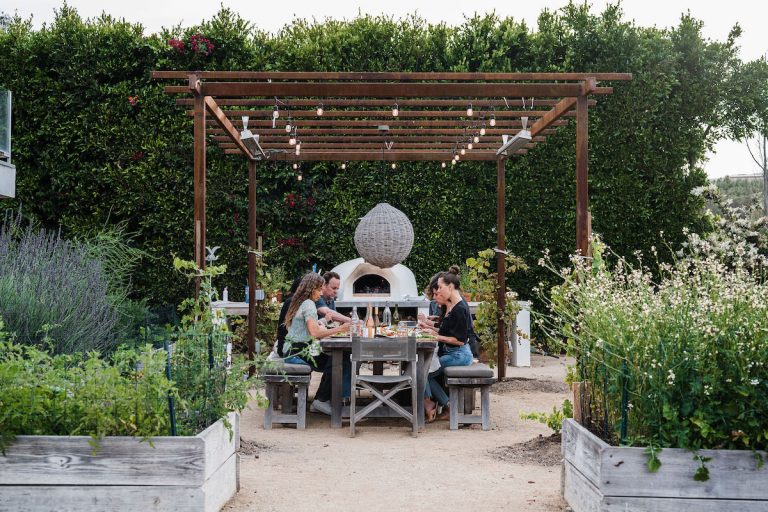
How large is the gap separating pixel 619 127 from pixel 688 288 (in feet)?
26.8

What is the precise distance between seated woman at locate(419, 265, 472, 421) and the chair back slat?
0.57m

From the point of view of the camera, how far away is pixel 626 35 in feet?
39.7

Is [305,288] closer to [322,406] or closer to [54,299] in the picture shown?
[322,406]

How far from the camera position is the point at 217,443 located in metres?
4.27

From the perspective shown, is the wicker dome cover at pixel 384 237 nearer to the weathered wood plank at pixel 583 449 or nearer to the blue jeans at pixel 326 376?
the blue jeans at pixel 326 376

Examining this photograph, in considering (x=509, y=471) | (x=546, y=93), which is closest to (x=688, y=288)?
(x=509, y=471)

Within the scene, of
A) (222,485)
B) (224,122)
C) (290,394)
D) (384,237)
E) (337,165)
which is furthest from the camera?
(337,165)

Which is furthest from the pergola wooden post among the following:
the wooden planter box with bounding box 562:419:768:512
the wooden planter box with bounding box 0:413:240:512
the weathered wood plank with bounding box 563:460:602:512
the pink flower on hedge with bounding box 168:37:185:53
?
the wooden planter box with bounding box 0:413:240:512

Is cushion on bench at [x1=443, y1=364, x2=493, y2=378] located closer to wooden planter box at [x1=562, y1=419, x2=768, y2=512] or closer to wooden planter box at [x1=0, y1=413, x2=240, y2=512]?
wooden planter box at [x1=562, y1=419, x2=768, y2=512]

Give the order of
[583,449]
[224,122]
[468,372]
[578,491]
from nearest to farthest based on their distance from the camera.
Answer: [583,449], [578,491], [468,372], [224,122]

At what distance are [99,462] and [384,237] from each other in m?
5.93

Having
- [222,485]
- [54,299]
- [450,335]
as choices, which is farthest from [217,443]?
[54,299]

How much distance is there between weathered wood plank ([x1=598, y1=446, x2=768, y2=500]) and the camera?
372 centimetres

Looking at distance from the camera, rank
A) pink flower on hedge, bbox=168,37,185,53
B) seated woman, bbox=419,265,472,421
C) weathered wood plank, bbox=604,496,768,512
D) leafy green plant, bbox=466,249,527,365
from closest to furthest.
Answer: weathered wood plank, bbox=604,496,768,512 < seated woman, bbox=419,265,472,421 < leafy green plant, bbox=466,249,527,365 < pink flower on hedge, bbox=168,37,185,53
